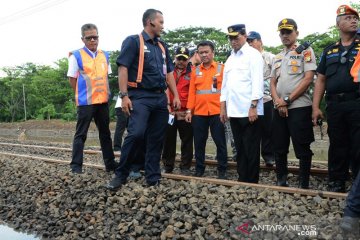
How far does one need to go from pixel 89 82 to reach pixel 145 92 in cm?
166

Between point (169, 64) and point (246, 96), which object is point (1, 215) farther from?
point (246, 96)

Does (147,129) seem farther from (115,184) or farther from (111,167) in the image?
(111,167)

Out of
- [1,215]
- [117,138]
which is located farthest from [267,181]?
[117,138]

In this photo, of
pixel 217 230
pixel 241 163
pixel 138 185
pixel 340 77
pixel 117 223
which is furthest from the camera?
pixel 241 163

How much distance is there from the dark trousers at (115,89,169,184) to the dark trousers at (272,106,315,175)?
1558 mm

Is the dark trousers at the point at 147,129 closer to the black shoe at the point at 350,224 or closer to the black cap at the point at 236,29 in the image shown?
the black cap at the point at 236,29

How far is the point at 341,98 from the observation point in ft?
14.5

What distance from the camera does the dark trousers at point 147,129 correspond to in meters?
4.74

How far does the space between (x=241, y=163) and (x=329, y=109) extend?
4.45ft

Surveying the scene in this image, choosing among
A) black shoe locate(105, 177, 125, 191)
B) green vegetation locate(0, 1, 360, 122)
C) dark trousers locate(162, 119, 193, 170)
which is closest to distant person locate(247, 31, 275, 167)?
dark trousers locate(162, 119, 193, 170)

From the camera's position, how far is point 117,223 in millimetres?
4102

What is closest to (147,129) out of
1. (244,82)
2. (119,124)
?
(244,82)

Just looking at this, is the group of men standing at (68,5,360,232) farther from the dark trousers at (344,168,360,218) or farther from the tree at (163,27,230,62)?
the tree at (163,27,230,62)

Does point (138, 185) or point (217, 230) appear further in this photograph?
point (138, 185)
